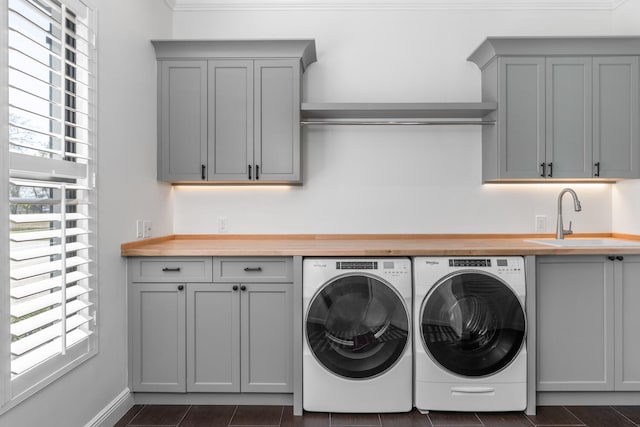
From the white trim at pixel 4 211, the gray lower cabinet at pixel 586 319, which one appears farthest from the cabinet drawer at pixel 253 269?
the gray lower cabinet at pixel 586 319

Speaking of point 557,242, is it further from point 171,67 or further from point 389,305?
point 171,67

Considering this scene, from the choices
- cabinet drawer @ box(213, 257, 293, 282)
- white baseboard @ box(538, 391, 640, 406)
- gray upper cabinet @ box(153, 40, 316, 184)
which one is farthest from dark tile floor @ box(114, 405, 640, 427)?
gray upper cabinet @ box(153, 40, 316, 184)

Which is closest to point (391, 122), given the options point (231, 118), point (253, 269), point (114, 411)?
→ point (231, 118)

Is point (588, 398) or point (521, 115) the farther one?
point (521, 115)

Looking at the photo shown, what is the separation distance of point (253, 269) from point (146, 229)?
2.59 feet

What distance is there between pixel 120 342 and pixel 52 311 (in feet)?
2.25

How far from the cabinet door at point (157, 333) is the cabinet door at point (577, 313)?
6.87 feet

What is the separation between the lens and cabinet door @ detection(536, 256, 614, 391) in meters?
2.48

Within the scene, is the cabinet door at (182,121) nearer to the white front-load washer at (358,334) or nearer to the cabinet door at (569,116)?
the white front-load washer at (358,334)

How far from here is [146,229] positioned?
8.94 ft

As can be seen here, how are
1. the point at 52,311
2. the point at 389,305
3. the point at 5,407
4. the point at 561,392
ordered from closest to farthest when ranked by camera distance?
the point at 5,407 → the point at 52,311 → the point at 389,305 → the point at 561,392

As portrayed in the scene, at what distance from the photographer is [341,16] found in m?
3.17

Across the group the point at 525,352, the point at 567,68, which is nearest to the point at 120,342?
the point at 525,352

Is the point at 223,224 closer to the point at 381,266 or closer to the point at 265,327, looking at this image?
the point at 265,327
